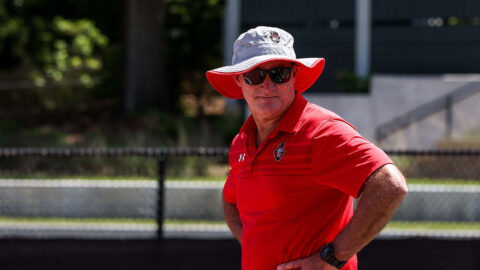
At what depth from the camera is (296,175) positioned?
2232mm

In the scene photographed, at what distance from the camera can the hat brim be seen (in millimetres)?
2316

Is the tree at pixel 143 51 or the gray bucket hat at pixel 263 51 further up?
the gray bucket hat at pixel 263 51

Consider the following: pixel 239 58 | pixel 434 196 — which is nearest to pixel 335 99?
pixel 434 196

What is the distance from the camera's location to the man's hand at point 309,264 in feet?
7.19

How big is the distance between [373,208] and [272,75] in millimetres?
627

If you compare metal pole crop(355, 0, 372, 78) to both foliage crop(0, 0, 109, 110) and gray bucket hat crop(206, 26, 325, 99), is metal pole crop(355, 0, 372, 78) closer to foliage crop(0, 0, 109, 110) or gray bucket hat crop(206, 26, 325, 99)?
foliage crop(0, 0, 109, 110)

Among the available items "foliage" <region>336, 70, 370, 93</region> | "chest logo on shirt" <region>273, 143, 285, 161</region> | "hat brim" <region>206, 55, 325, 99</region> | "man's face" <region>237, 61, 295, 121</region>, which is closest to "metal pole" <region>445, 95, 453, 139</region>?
"foliage" <region>336, 70, 370, 93</region>

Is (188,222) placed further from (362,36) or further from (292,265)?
(362,36)

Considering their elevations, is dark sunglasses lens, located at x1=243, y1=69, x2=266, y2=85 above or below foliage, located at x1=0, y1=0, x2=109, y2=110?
above

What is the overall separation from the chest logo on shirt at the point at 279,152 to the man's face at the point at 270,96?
15 centimetres

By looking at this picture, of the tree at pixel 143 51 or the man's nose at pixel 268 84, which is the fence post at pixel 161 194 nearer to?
the man's nose at pixel 268 84

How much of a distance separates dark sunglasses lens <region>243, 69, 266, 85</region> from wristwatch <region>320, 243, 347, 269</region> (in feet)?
2.11

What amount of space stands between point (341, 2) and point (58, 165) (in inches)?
287

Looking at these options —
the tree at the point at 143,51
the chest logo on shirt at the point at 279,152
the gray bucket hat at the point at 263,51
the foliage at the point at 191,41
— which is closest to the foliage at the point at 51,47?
the foliage at the point at 191,41
